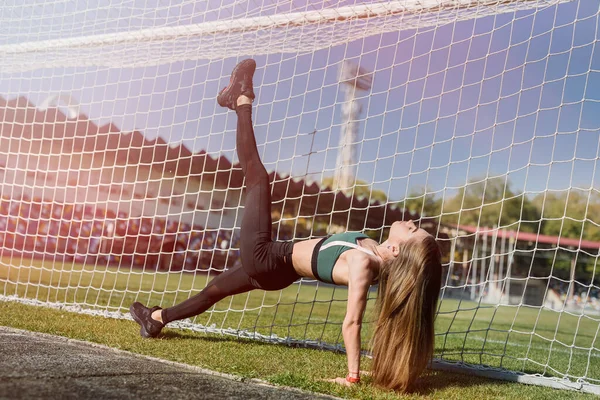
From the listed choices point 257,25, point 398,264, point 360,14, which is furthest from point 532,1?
point 398,264

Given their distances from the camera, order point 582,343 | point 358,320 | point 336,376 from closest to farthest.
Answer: point 358,320 → point 336,376 → point 582,343

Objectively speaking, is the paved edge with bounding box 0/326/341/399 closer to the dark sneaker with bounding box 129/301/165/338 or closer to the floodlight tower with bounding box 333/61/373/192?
the dark sneaker with bounding box 129/301/165/338

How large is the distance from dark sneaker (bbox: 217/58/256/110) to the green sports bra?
137 cm

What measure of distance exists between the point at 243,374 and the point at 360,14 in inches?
145

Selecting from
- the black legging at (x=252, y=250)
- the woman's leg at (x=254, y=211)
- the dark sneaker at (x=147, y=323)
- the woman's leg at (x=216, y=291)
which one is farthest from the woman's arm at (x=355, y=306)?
the dark sneaker at (x=147, y=323)

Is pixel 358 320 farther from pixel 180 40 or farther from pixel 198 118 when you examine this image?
pixel 180 40

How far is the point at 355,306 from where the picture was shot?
10.5ft

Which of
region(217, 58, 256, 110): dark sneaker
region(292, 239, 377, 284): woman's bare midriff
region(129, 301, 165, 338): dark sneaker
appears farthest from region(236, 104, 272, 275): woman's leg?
region(129, 301, 165, 338): dark sneaker

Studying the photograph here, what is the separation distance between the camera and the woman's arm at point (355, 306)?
10.6 ft

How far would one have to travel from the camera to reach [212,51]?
267 inches

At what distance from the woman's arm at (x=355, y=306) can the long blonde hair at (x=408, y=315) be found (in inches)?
5.1

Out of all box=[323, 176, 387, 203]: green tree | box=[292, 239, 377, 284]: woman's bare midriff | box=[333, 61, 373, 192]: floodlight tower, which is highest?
box=[333, 61, 373, 192]: floodlight tower

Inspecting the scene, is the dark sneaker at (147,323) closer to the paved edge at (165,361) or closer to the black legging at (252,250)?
the black legging at (252,250)

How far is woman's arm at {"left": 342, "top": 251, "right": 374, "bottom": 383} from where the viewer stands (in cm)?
322
